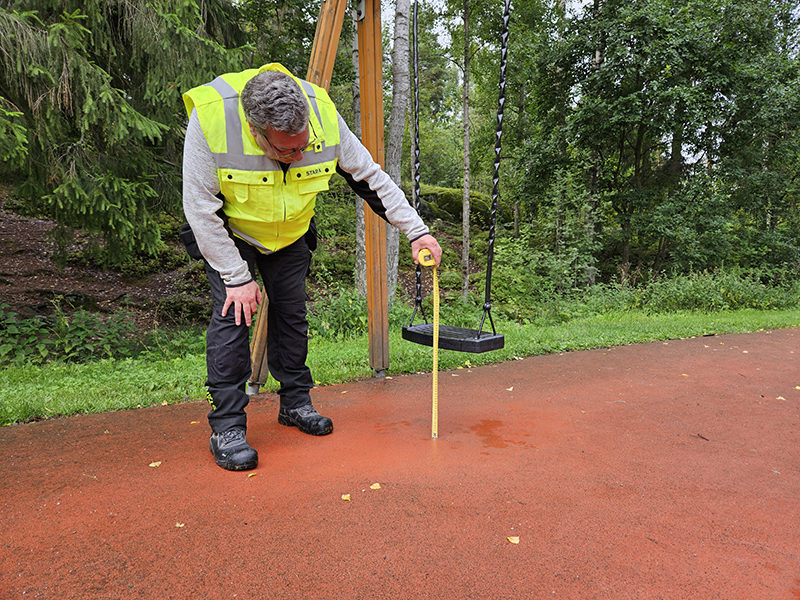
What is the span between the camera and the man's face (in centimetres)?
228

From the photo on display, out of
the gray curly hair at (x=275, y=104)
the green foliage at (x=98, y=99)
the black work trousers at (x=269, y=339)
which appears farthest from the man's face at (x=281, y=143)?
the green foliage at (x=98, y=99)

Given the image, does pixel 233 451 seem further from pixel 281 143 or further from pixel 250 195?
pixel 281 143

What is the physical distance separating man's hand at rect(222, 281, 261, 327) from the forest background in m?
1.72

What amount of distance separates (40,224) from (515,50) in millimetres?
14053

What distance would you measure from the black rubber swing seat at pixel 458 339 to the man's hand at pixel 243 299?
3.56 ft

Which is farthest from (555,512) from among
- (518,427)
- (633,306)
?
(633,306)

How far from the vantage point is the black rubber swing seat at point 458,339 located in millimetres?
3013

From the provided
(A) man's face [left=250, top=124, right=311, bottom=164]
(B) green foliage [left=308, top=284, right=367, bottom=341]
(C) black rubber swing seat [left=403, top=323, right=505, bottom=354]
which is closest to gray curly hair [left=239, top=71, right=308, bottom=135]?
(A) man's face [left=250, top=124, right=311, bottom=164]

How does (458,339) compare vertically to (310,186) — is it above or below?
below

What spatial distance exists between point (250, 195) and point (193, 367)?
303 cm

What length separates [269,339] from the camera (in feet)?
10.5

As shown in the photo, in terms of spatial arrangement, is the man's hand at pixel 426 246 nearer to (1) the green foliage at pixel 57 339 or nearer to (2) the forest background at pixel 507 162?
(2) the forest background at pixel 507 162

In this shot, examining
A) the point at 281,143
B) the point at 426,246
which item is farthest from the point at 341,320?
the point at 281,143

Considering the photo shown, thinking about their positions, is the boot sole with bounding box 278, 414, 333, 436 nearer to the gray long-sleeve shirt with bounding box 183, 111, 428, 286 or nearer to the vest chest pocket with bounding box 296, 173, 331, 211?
the gray long-sleeve shirt with bounding box 183, 111, 428, 286
